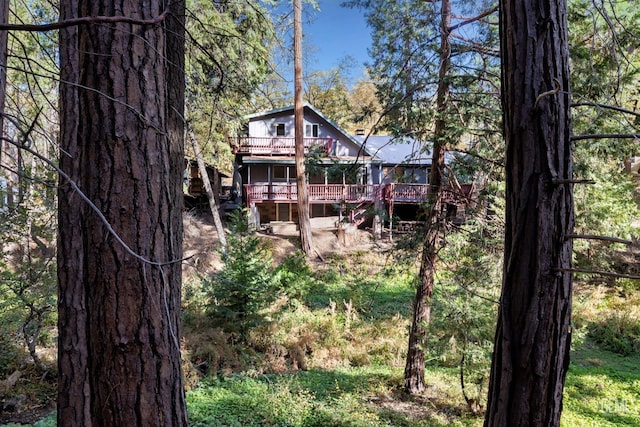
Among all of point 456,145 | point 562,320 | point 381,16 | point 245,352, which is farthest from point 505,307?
point 245,352

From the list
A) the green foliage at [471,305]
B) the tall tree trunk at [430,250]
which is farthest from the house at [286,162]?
the green foliage at [471,305]

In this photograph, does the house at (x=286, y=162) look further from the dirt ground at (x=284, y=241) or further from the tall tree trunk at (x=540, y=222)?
the tall tree trunk at (x=540, y=222)

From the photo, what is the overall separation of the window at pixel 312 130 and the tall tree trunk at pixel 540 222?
49.1 ft

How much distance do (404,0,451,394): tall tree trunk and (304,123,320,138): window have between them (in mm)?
11313

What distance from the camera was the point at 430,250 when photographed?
5.40 meters

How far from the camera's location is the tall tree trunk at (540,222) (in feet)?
5.06

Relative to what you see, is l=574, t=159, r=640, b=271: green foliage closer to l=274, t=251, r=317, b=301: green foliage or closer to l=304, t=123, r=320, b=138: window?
l=274, t=251, r=317, b=301: green foliage

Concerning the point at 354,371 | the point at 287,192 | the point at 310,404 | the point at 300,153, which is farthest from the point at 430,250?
the point at 287,192

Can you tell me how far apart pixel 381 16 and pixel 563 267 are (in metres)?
5.09

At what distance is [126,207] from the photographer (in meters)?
1.49

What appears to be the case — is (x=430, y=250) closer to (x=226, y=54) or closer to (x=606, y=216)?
(x=226, y=54)

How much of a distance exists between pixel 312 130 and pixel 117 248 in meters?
15.4

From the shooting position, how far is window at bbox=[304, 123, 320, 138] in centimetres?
1627

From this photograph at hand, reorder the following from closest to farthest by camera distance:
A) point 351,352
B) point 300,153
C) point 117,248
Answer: point 117,248 → point 351,352 → point 300,153
